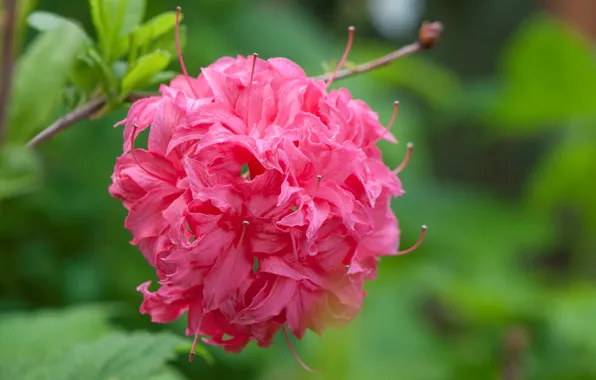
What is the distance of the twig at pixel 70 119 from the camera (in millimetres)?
631

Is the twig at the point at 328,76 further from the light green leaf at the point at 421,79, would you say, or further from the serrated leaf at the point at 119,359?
the light green leaf at the point at 421,79

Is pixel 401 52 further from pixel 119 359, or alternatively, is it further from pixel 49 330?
pixel 49 330

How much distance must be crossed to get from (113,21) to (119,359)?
273 mm

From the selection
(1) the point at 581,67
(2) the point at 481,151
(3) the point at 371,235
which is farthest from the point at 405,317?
(3) the point at 371,235

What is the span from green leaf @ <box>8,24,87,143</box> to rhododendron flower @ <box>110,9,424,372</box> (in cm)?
8

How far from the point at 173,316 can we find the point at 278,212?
5.1 inches

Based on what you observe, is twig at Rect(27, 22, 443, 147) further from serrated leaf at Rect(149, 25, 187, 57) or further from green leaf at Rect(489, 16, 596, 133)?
green leaf at Rect(489, 16, 596, 133)

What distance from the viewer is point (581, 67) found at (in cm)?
222

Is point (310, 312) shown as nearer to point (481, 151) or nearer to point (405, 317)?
point (405, 317)

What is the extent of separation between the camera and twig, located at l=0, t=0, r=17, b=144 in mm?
431

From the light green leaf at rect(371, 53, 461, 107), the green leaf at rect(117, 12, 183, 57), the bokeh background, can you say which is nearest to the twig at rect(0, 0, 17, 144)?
the green leaf at rect(117, 12, 183, 57)

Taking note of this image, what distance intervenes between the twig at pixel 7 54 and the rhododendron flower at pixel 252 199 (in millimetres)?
140

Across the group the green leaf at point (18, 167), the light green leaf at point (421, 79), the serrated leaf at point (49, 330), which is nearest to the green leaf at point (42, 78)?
the green leaf at point (18, 167)

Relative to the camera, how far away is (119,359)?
0.68 metres
